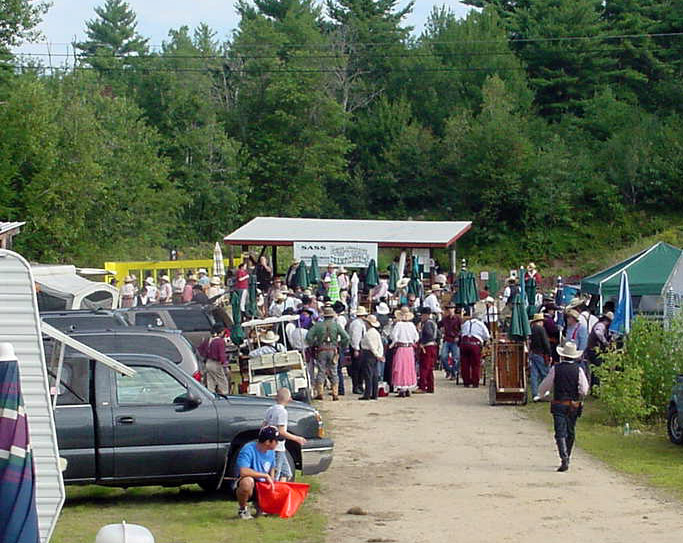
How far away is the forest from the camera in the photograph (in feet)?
198

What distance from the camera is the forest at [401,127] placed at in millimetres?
60375

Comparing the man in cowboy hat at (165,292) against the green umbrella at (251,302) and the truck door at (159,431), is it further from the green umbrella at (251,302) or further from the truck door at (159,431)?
Result: the truck door at (159,431)

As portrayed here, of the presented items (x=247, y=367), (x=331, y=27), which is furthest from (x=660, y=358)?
(x=331, y=27)

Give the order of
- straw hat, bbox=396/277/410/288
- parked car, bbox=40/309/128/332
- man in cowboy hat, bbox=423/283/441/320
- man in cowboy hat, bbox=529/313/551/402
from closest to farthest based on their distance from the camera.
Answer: parked car, bbox=40/309/128/332
man in cowboy hat, bbox=529/313/551/402
man in cowboy hat, bbox=423/283/441/320
straw hat, bbox=396/277/410/288

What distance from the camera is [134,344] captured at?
16.6 m

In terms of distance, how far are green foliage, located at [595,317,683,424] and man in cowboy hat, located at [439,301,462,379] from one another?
6.50 meters

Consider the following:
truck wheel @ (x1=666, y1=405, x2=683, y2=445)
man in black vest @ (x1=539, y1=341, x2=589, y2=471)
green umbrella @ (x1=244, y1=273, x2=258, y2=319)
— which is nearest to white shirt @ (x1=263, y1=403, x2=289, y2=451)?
man in black vest @ (x1=539, y1=341, x2=589, y2=471)

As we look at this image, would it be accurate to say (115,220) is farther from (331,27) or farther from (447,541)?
(447,541)

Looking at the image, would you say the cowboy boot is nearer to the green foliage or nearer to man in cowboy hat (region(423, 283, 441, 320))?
the green foliage

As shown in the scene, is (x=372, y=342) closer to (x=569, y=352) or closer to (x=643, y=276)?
(x=569, y=352)

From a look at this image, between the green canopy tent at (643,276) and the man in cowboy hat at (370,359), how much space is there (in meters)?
8.25

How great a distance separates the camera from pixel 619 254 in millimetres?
57844

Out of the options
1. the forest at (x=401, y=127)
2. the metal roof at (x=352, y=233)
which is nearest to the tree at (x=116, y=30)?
the forest at (x=401, y=127)

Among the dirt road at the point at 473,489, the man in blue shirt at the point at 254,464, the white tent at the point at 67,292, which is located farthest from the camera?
the white tent at the point at 67,292
